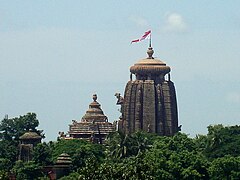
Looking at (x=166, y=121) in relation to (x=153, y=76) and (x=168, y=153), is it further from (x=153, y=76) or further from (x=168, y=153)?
(x=168, y=153)

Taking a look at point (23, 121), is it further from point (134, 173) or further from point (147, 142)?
point (134, 173)

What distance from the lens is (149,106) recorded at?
185125 millimetres

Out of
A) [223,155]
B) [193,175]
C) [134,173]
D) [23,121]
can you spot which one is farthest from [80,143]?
[134,173]

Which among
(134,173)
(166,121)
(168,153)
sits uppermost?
(166,121)

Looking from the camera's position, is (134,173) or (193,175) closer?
(134,173)

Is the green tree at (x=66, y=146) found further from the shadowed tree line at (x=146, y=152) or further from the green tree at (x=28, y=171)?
the green tree at (x=28, y=171)

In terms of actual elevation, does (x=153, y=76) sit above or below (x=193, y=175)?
above

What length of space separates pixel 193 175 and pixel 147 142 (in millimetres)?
22767

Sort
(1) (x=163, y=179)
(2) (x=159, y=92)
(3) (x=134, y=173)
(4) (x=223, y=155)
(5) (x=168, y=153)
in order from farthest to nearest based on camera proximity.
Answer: (2) (x=159, y=92) < (4) (x=223, y=155) < (5) (x=168, y=153) < (1) (x=163, y=179) < (3) (x=134, y=173)

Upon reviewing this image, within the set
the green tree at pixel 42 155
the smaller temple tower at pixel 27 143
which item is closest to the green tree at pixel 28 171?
the green tree at pixel 42 155

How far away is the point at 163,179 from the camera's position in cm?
12850

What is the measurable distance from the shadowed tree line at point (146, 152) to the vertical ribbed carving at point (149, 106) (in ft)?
29.6

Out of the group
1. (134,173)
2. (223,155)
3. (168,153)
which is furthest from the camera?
(223,155)

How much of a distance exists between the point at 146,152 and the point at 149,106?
44.9m
